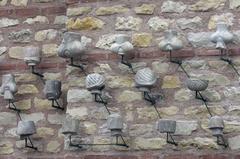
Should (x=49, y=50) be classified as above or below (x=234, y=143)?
above

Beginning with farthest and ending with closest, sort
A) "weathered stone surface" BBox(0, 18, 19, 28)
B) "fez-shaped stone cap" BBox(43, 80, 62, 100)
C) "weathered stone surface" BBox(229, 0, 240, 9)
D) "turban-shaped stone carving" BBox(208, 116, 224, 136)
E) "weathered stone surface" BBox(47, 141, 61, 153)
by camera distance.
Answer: "weathered stone surface" BBox(0, 18, 19, 28), "weathered stone surface" BBox(47, 141, 61, 153), "fez-shaped stone cap" BBox(43, 80, 62, 100), "weathered stone surface" BBox(229, 0, 240, 9), "turban-shaped stone carving" BBox(208, 116, 224, 136)

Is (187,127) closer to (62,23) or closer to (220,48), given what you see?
(220,48)

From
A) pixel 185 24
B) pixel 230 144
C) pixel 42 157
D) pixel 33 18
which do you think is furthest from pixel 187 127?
pixel 33 18

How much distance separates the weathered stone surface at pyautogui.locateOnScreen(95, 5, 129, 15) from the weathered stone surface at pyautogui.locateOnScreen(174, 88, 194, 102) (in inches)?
34.9

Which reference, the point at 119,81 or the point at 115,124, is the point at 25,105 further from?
the point at 115,124

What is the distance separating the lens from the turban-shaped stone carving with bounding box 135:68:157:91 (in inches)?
224

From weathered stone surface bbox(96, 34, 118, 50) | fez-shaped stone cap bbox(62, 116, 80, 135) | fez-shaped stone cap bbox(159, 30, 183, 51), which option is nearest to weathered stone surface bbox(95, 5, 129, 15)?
weathered stone surface bbox(96, 34, 118, 50)

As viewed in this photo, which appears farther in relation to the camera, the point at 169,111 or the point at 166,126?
the point at 169,111

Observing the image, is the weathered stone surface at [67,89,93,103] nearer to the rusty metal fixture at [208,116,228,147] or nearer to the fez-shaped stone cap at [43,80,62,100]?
the fez-shaped stone cap at [43,80,62,100]

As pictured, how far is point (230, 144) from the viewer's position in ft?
18.1

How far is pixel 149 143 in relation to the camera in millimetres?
5711

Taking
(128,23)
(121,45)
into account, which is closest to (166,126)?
(121,45)

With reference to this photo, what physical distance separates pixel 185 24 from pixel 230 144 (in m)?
1.09

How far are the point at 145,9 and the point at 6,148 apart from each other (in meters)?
1.88
